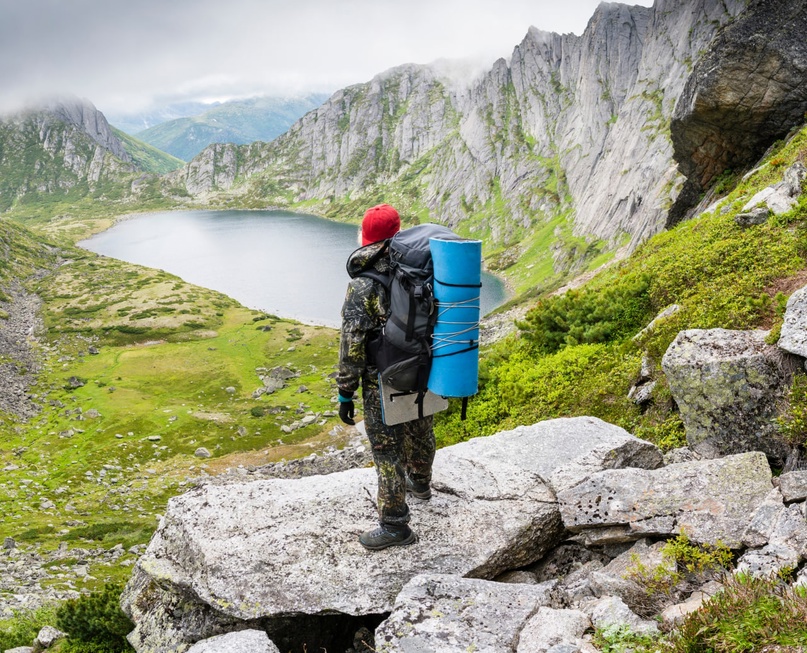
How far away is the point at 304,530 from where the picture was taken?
791 centimetres

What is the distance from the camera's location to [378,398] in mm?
7496

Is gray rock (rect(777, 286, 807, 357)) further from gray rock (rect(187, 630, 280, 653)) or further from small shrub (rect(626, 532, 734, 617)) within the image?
gray rock (rect(187, 630, 280, 653))

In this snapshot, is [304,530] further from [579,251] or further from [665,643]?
[579,251]

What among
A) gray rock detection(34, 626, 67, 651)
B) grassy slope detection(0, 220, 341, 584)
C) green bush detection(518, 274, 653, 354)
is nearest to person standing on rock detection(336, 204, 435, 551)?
green bush detection(518, 274, 653, 354)

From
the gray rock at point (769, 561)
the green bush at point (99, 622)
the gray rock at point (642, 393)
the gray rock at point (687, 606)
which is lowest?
the green bush at point (99, 622)

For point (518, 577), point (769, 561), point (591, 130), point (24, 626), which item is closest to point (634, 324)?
point (518, 577)

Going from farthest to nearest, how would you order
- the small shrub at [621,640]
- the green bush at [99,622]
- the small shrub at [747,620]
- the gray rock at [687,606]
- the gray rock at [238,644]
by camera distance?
the green bush at [99,622]
the gray rock at [238,644]
the gray rock at [687,606]
the small shrub at [621,640]
the small shrub at [747,620]

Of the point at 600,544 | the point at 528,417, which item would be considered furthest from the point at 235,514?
the point at 528,417

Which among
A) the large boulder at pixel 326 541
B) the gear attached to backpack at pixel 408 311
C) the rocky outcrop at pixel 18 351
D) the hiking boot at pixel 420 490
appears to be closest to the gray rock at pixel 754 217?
the large boulder at pixel 326 541

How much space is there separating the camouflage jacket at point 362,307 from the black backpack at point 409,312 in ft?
0.29

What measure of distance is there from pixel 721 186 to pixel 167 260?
154971 mm

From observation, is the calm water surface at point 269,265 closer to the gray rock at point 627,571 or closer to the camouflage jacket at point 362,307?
the camouflage jacket at point 362,307

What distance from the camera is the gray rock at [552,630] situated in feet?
16.1

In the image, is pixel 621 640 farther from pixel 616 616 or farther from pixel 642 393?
pixel 642 393
